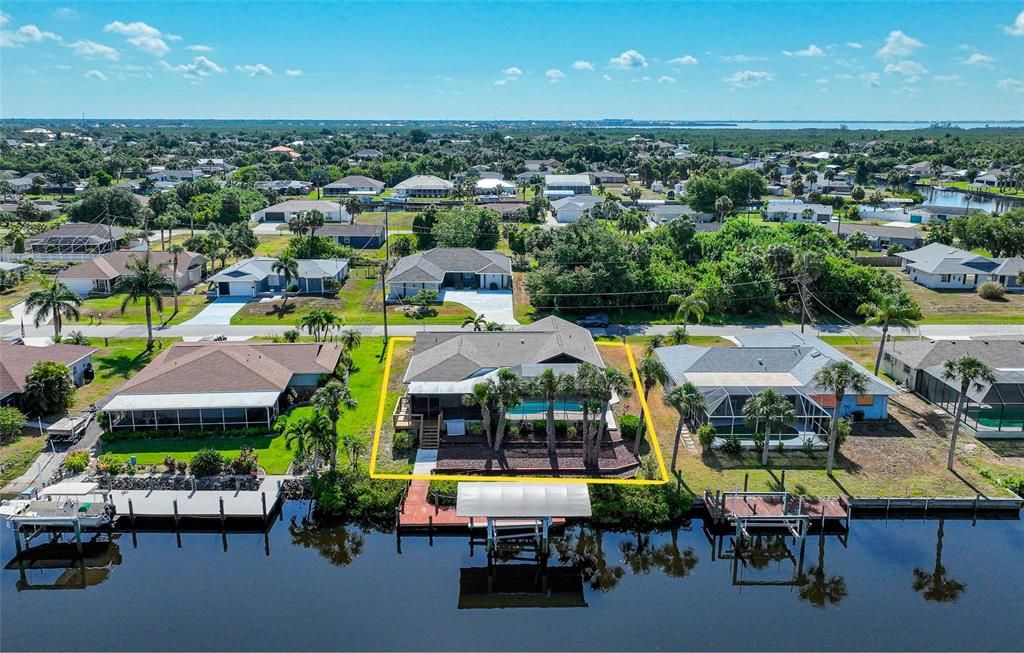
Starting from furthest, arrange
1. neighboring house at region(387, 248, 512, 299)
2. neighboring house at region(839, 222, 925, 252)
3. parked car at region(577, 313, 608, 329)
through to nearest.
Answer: neighboring house at region(839, 222, 925, 252)
neighboring house at region(387, 248, 512, 299)
parked car at region(577, 313, 608, 329)

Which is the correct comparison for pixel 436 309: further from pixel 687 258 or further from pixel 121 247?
pixel 121 247


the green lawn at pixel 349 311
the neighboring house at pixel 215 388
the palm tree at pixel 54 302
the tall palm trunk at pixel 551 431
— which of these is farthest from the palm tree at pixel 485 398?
the palm tree at pixel 54 302

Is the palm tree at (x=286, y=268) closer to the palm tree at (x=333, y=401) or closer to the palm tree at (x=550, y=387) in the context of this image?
the palm tree at (x=333, y=401)

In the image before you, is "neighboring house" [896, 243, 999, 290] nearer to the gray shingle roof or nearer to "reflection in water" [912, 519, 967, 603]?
the gray shingle roof

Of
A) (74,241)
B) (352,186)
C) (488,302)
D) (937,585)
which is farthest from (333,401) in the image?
(352,186)

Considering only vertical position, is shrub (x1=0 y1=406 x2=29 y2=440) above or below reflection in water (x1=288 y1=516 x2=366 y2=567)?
above

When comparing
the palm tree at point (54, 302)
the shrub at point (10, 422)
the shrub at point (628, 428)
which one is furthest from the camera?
the palm tree at point (54, 302)

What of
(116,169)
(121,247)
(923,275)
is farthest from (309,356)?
(116,169)

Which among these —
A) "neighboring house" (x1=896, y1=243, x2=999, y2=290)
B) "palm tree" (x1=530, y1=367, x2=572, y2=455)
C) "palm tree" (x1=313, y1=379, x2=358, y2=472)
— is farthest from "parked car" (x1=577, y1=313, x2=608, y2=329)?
"neighboring house" (x1=896, y1=243, x2=999, y2=290)
